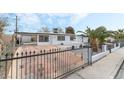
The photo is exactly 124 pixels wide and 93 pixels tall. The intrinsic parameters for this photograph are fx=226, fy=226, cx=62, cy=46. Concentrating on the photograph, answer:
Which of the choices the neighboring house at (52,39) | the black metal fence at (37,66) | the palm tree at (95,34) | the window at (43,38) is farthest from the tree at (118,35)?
the black metal fence at (37,66)

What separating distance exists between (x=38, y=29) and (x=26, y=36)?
229 centimetres

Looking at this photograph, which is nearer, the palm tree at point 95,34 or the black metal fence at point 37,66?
the black metal fence at point 37,66

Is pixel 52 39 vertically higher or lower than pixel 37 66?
higher

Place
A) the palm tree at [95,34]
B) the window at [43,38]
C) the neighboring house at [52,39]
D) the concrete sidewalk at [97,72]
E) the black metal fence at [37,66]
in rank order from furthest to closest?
the window at [43,38]
the neighboring house at [52,39]
the palm tree at [95,34]
the concrete sidewalk at [97,72]
the black metal fence at [37,66]

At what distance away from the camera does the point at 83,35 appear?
15492mm

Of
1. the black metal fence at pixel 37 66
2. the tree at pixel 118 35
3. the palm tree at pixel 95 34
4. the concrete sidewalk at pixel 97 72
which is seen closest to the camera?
the black metal fence at pixel 37 66

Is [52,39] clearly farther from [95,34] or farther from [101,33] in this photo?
[101,33]

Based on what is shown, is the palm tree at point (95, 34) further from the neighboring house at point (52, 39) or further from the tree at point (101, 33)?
the neighboring house at point (52, 39)

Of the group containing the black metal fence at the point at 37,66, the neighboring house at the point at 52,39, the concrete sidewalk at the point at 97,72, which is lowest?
the concrete sidewalk at the point at 97,72

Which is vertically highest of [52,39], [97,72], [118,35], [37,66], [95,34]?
[118,35]

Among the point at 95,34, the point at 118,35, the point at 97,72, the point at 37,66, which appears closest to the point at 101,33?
the point at 95,34

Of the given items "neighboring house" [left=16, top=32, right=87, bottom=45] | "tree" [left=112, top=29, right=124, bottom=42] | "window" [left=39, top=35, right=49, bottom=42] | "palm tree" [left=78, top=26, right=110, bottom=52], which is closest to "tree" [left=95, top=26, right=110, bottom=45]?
"palm tree" [left=78, top=26, right=110, bottom=52]

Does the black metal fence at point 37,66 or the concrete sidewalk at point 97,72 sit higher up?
the black metal fence at point 37,66

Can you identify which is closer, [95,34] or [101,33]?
[95,34]
